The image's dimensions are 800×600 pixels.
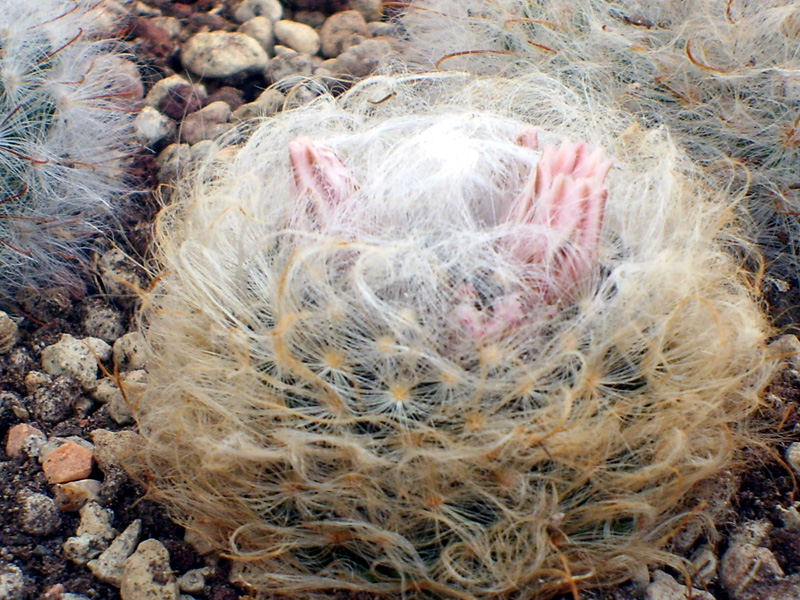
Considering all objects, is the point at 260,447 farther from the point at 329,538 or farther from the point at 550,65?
the point at 550,65

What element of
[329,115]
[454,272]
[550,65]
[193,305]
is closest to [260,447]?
[193,305]

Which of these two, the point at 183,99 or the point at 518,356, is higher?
the point at 518,356

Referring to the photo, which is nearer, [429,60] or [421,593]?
[421,593]

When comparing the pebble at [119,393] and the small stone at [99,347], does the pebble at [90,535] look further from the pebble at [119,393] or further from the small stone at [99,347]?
the small stone at [99,347]

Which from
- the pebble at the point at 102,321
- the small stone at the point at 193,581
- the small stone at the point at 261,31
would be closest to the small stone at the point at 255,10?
the small stone at the point at 261,31

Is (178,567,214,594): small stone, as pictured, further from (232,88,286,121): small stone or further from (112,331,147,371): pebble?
(232,88,286,121): small stone

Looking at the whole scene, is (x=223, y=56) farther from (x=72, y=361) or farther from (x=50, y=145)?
(x=72, y=361)

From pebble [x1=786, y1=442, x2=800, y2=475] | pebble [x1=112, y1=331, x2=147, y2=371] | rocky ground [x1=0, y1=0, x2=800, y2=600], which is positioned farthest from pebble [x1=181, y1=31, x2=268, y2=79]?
pebble [x1=786, y1=442, x2=800, y2=475]

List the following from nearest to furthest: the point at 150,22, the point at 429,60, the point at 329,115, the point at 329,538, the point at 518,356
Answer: the point at 518,356, the point at 329,538, the point at 329,115, the point at 429,60, the point at 150,22

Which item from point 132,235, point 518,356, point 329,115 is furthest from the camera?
point 132,235
